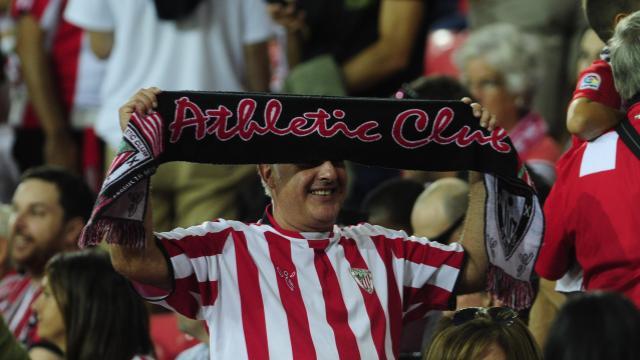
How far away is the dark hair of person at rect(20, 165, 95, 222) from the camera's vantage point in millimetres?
6285

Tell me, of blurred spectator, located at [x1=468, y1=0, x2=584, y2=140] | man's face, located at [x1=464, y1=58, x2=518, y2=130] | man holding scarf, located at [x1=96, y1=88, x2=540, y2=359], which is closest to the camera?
man holding scarf, located at [x1=96, y1=88, x2=540, y2=359]

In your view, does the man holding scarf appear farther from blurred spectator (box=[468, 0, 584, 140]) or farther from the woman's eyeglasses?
blurred spectator (box=[468, 0, 584, 140])

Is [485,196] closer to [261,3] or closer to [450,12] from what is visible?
[261,3]

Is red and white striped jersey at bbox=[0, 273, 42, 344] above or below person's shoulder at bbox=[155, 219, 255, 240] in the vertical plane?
below

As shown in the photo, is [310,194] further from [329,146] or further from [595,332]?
[595,332]

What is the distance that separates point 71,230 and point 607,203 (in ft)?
9.78

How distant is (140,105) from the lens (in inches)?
153

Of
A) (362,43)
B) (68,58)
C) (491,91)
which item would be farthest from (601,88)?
(68,58)

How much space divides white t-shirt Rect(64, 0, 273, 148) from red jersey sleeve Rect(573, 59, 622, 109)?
2.80 m

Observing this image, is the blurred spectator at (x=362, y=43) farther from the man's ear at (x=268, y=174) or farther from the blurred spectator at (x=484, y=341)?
the blurred spectator at (x=484, y=341)

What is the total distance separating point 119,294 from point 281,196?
1270mm

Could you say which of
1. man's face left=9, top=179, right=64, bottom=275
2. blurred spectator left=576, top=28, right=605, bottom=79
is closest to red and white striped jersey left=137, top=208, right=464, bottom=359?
blurred spectator left=576, top=28, right=605, bottom=79

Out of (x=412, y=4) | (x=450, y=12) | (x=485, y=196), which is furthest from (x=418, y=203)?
(x=450, y=12)

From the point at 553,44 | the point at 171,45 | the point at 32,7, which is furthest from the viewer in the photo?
the point at 32,7
